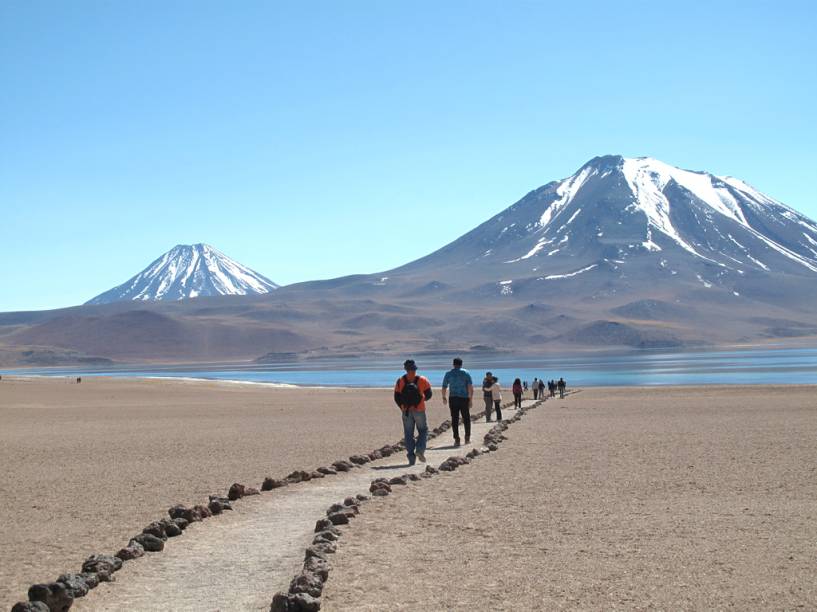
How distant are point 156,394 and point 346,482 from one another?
3399 centimetres

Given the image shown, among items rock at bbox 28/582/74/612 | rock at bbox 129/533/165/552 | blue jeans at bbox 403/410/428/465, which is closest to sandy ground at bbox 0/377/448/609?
rock at bbox 129/533/165/552

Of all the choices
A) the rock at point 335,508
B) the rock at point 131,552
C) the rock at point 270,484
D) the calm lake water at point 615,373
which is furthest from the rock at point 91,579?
the calm lake water at point 615,373

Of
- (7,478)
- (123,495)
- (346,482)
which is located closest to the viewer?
(123,495)

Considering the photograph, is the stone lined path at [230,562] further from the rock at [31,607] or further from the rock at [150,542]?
the rock at [31,607]

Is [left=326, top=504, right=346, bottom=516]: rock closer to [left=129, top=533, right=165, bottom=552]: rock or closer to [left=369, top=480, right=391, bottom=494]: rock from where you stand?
[left=369, top=480, right=391, bottom=494]: rock

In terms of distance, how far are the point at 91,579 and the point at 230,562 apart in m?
1.12

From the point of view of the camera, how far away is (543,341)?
192500 mm

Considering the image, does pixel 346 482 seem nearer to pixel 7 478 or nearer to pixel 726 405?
pixel 7 478

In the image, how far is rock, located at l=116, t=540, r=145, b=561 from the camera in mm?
7832

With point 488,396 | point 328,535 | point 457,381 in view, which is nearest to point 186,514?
point 328,535

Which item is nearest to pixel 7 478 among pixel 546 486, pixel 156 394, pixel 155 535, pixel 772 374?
pixel 155 535

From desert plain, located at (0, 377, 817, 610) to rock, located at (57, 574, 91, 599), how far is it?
45 centimetres

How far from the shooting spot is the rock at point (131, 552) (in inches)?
308

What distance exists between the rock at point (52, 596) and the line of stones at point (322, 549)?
130 cm
